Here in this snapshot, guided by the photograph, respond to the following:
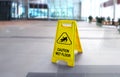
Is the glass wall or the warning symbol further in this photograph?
the glass wall

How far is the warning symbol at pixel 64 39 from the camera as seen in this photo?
550 cm

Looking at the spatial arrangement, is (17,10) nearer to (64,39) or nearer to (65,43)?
(64,39)

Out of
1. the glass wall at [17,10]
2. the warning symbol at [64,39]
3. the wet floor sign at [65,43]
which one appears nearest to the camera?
the wet floor sign at [65,43]

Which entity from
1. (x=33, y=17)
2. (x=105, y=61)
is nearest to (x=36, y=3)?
(x=33, y=17)

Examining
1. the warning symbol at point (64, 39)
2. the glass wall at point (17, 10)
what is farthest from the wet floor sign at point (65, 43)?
the glass wall at point (17, 10)

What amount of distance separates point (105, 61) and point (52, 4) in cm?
4155

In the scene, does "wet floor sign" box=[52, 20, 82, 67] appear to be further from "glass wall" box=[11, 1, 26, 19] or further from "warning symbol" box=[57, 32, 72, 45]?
"glass wall" box=[11, 1, 26, 19]

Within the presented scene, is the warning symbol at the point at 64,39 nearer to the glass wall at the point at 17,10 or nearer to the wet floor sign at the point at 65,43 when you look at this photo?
the wet floor sign at the point at 65,43

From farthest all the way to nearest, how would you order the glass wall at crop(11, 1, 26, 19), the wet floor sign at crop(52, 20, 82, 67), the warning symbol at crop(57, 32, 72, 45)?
the glass wall at crop(11, 1, 26, 19), the warning symbol at crop(57, 32, 72, 45), the wet floor sign at crop(52, 20, 82, 67)

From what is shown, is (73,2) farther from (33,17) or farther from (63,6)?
(33,17)

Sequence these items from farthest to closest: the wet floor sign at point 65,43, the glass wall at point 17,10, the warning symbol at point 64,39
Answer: the glass wall at point 17,10, the warning symbol at point 64,39, the wet floor sign at point 65,43

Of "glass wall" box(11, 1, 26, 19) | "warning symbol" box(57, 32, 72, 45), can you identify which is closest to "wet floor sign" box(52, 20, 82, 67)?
"warning symbol" box(57, 32, 72, 45)

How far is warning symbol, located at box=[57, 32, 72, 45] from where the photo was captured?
217 inches

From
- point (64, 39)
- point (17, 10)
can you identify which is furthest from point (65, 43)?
point (17, 10)
